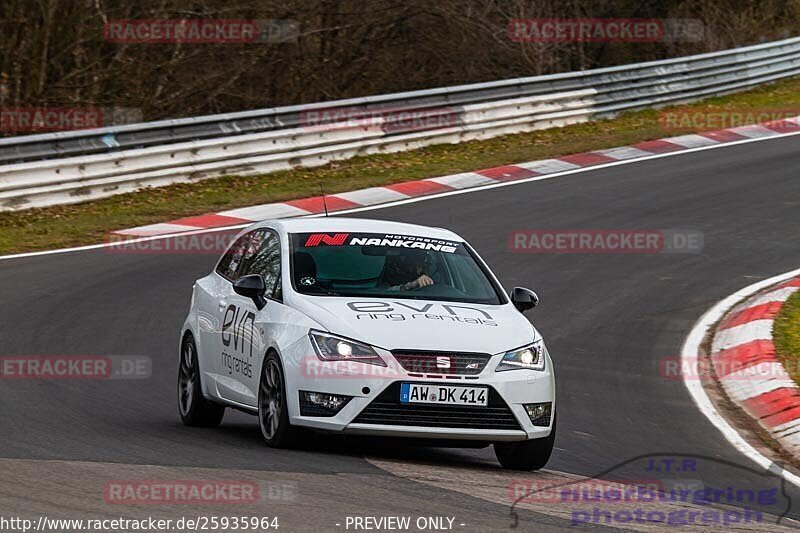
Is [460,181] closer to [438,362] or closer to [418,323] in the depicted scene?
[418,323]

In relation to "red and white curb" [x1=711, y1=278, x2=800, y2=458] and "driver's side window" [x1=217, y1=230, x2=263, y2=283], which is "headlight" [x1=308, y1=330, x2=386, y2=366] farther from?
"red and white curb" [x1=711, y1=278, x2=800, y2=458]

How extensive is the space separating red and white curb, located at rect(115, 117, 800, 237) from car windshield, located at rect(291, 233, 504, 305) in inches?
315

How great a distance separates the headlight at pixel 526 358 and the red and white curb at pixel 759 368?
6.71 feet

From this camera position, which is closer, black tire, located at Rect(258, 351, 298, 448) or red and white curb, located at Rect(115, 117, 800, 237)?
black tire, located at Rect(258, 351, 298, 448)

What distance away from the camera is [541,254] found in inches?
623

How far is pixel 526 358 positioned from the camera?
806 cm

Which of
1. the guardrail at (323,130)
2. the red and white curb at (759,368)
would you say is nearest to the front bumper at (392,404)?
the red and white curb at (759,368)

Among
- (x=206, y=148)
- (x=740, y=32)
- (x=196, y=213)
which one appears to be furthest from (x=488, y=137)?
Answer: (x=740, y=32)

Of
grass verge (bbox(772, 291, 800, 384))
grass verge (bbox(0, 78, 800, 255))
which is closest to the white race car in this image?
grass verge (bbox(772, 291, 800, 384))

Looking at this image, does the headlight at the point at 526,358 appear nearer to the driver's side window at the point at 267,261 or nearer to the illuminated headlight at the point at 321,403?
the illuminated headlight at the point at 321,403

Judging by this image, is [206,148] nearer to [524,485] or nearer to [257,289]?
[257,289]

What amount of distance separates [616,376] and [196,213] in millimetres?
8212

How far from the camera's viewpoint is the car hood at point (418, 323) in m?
7.79

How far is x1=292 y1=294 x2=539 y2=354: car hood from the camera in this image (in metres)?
7.79
